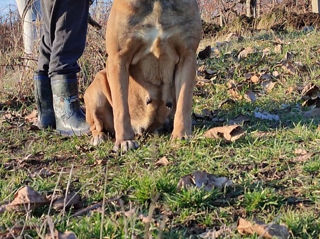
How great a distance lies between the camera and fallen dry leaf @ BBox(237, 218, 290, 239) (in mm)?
1586

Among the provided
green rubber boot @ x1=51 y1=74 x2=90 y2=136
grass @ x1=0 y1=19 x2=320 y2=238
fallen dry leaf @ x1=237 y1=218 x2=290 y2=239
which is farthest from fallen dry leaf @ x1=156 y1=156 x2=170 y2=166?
green rubber boot @ x1=51 y1=74 x2=90 y2=136

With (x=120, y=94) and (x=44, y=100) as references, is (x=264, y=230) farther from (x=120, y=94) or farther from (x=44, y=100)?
(x=44, y=100)

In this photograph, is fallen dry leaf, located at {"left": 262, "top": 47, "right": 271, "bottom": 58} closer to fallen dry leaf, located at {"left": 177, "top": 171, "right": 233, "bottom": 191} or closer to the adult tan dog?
the adult tan dog

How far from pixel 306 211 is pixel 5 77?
473 cm

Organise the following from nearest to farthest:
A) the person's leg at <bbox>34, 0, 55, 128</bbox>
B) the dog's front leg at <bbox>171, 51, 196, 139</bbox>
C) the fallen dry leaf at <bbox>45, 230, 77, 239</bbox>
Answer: the fallen dry leaf at <bbox>45, 230, 77, 239</bbox>
the dog's front leg at <bbox>171, 51, 196, 139</bbox>
the person's leg at <bbox>34, 0, 55, 128</bbox>

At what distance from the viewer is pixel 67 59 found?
3621 mm

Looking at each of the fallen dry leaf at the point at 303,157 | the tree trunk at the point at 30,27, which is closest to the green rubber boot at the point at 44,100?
the tree trunk at the point at 30,27

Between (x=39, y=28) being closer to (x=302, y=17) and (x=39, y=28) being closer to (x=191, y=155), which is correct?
(x=191, y=155)

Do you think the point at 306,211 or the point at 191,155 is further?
the point at 191,155

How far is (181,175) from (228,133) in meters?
0.66

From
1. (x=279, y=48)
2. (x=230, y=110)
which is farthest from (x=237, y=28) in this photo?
(x=230, y=110)

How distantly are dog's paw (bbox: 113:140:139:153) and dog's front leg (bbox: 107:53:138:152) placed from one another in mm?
18

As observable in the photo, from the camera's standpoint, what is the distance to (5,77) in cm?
581

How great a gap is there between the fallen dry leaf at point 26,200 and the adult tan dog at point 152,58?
0.95 meters
